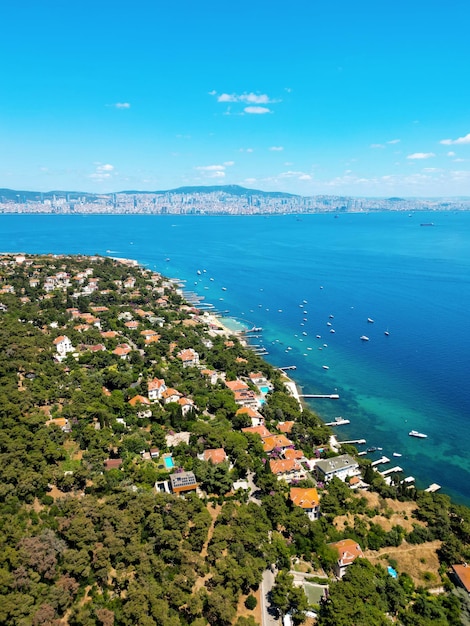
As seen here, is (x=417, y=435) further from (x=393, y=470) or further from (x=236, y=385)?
(x=236, y=385)

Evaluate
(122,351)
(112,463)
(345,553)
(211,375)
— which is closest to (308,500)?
(345,553)

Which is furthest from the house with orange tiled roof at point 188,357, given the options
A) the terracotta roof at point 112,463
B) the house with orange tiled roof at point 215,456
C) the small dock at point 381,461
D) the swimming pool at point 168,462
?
the small dock at point 381,461

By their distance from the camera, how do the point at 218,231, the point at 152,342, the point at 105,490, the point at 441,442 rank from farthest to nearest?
1. the point at 218,231
2. the point at 152,342
3. the point at 441,442
4. the point at 105,490

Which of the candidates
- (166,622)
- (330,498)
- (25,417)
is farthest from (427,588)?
(25,417)

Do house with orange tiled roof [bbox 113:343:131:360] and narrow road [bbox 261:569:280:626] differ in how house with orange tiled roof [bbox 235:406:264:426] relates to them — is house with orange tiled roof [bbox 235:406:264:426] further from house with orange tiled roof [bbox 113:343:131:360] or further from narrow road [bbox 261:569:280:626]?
house with orange tiled roof [bbox 113:343:131:360]

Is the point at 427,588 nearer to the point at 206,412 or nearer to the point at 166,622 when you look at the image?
the point at 166,622

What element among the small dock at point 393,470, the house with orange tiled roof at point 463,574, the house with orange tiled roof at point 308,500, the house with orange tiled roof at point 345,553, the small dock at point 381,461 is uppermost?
the house with orange tiled roof at point 308,500

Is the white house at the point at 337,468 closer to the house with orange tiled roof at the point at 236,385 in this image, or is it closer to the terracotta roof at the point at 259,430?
the terracotta roof at the point at 259,430
